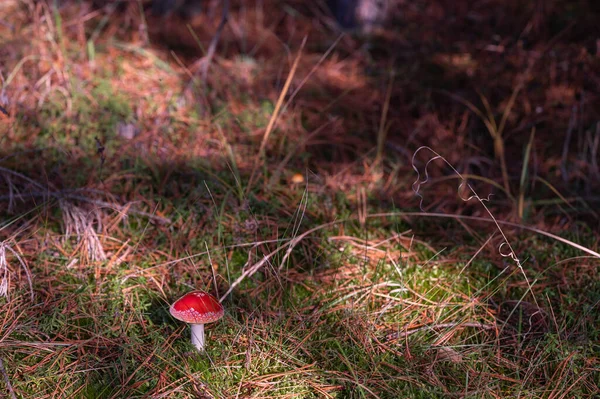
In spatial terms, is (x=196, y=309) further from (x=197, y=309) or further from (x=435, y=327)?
(x=435, y=327)

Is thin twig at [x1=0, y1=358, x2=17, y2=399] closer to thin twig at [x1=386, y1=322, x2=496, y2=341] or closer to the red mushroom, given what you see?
the red mushroom

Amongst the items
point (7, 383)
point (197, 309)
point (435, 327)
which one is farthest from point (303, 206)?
point (7, 383)

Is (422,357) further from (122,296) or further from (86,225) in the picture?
(86,225)

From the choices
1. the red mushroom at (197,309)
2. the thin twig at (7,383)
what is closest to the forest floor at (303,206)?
the thin twig at (7,383)

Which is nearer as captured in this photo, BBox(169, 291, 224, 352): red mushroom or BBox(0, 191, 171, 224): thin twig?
BBox(169, 291, 224, 352): red mushroom

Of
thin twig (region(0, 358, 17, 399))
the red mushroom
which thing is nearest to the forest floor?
thin twig (region(0, 358, 17, 399))
